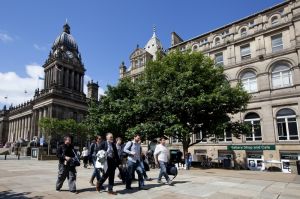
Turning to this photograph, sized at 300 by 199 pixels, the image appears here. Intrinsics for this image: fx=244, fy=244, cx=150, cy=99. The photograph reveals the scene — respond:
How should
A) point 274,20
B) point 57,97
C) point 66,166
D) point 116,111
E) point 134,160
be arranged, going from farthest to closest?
point 57,97
point 274,20
point 116,111
point 134,160
point 66,166

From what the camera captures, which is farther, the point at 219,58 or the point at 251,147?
the point at 219,58

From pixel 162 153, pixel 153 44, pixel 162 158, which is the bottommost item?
pixel 162 158

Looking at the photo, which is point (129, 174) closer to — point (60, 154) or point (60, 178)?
point (60, 178)

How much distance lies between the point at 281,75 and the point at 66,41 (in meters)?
74.5

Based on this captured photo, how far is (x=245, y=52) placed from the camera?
32.6 m

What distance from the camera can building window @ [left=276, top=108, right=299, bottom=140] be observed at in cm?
2709

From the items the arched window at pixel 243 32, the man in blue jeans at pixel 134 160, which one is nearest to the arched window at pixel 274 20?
the arched window at pixel 243 32

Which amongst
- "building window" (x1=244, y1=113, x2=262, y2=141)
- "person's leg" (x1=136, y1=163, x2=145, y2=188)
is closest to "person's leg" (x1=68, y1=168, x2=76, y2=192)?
"person's leg" (x1=136, y1=163, x2=145, y2=188)

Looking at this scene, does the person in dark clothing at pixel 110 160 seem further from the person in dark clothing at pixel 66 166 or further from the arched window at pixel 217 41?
the arched window at pixel 217 41

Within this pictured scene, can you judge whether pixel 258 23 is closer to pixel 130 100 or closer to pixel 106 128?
pixel 130 100

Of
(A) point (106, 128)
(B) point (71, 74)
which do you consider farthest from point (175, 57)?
(B) point (71, 74)

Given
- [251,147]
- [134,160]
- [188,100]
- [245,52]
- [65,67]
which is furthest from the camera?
[65,67]

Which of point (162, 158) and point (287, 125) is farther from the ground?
point (287, 125)

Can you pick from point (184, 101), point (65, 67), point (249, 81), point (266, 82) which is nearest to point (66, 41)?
point (65, 67)
